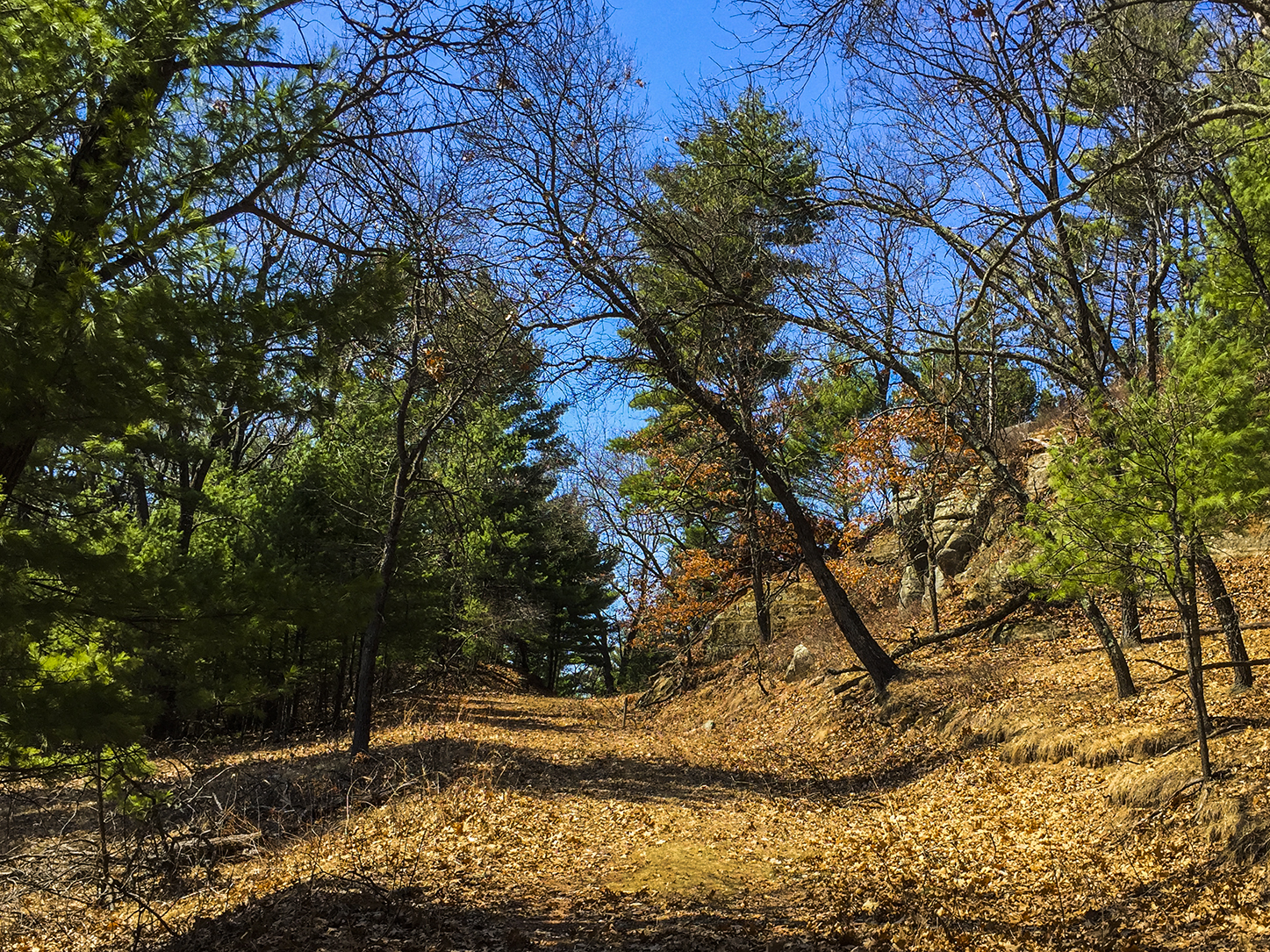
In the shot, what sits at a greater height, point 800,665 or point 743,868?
point 800,665

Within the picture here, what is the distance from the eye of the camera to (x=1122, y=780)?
748cm

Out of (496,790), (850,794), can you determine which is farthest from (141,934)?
(850,794)

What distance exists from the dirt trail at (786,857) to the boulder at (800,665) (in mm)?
4551

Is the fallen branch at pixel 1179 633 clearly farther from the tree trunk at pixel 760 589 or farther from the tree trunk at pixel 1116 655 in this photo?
the tree trunk at pixel 760 589

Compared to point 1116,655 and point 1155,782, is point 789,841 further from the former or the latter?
point 1116,655

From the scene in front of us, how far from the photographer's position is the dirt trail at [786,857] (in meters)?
5.62

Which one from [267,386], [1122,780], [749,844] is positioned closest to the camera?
[267,386]

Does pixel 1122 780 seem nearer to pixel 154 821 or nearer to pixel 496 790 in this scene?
pixel 496 790

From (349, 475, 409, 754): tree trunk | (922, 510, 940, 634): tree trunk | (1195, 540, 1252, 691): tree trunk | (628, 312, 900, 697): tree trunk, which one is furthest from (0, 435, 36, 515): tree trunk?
(922, 510, 940, 634): tree trunk

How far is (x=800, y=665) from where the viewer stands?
17.5m

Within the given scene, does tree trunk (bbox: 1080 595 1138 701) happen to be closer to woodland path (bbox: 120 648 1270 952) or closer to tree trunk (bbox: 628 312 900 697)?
woodland path (bbox: 120 648 1270 952)

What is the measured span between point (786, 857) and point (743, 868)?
1.90ft

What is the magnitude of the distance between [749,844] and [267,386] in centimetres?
608

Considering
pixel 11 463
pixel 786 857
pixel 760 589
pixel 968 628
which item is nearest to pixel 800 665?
pixel 760 589
